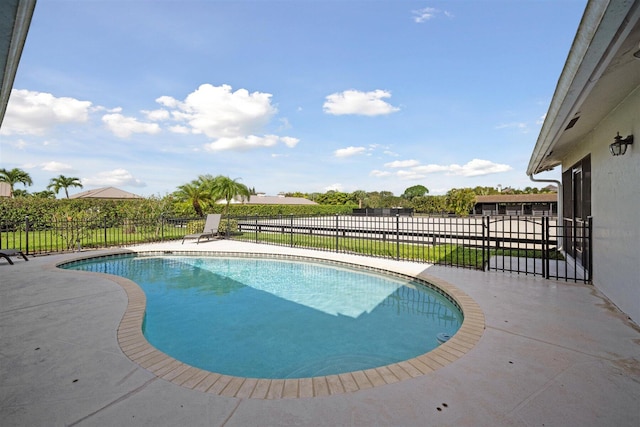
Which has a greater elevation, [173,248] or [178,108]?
[178,108]

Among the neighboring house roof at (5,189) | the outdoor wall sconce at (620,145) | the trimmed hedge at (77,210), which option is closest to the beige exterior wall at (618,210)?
the outdoor wall sconce at (620,145)

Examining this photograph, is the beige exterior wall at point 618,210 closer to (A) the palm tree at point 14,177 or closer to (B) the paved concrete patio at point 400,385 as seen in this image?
(B) the paved concrete patio at point 400,385

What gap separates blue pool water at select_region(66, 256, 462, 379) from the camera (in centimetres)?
355

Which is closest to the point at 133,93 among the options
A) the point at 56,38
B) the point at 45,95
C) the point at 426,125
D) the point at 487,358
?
the point at 45,95

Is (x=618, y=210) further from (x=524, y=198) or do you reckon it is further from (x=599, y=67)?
(x=524, y=198)

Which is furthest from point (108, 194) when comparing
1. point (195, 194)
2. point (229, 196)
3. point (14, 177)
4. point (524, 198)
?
point (524, 198)

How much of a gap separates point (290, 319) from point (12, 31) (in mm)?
4368

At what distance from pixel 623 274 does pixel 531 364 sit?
2449 mm

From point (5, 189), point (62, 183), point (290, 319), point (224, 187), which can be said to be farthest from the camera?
point (62, 183)

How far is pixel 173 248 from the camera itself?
10789mm

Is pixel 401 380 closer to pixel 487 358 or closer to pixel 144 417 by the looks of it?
pixel 487 358

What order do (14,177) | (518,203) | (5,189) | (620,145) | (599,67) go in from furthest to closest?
(518,203) → (14,177) → (5,189) → (620,145) → (599,67)

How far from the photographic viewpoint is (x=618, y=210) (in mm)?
4098

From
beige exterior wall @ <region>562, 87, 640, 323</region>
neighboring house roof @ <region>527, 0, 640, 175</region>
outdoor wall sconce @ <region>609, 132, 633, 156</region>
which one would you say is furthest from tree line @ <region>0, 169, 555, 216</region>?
outdoor wall sconce @ <region>609, 132, 633, 156</region>
